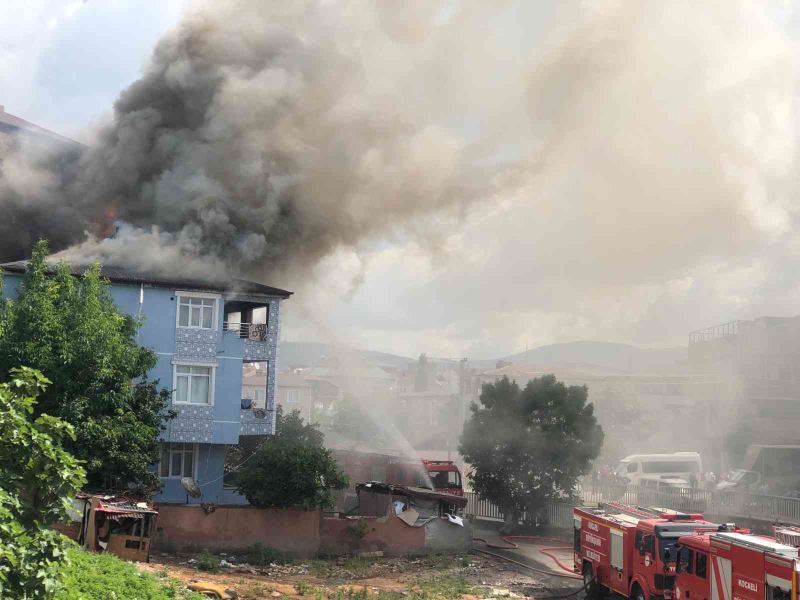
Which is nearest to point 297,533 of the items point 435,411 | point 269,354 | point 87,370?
point 269,354

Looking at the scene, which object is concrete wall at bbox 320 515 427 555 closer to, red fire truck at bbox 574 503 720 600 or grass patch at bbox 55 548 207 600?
red fire truck at bbox 574 503 720 600

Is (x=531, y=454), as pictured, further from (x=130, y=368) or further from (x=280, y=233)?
(x=130, y=368)

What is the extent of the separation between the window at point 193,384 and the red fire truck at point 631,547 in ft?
47.3

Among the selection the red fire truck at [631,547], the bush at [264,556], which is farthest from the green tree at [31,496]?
the bush at [264,556]

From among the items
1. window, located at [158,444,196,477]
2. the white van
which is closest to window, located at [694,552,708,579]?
window, located at [158,444,196,477]

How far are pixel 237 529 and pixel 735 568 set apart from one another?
1617 centimetres

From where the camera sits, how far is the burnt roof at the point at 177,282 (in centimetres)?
3256

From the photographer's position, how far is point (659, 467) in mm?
49844

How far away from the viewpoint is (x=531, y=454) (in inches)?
1463

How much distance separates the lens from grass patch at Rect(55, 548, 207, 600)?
1741 cm

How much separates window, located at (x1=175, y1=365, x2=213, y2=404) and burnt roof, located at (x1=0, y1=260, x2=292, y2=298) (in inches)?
118

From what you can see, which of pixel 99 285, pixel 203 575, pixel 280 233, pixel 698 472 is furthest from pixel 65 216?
pixel 698 472

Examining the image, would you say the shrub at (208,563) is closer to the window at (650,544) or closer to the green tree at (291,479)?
the green tree at (291,479)

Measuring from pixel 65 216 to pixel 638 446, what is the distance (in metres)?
50.7
